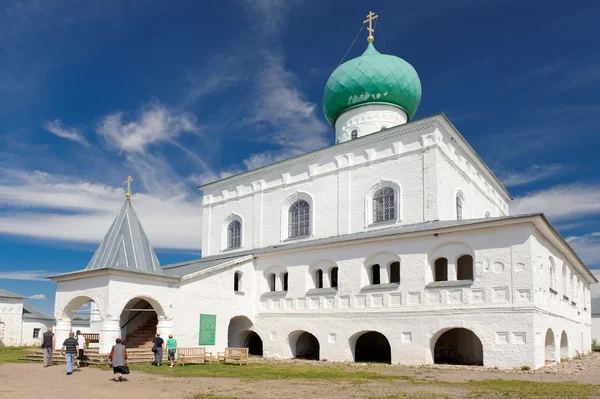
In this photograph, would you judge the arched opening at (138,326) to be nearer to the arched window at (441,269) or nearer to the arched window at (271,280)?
the arched window at (271,280)

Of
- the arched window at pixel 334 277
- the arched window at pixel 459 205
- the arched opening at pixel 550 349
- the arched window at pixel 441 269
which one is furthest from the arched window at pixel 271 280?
the arched opening at pixel 550 349

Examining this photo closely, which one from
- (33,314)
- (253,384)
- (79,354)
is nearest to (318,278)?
(79,354)

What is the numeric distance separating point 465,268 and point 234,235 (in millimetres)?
11092

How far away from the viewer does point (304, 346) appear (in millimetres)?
21125

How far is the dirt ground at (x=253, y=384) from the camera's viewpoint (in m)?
10.0

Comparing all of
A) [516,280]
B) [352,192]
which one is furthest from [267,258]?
[516,280]

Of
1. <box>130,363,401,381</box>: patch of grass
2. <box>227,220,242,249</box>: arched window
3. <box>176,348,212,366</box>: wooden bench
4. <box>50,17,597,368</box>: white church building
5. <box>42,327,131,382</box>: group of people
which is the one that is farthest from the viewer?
<box>227,220,242,249</box>: arched window

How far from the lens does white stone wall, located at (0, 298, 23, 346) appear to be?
3219cm

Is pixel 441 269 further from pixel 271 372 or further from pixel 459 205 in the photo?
pixel 271 372

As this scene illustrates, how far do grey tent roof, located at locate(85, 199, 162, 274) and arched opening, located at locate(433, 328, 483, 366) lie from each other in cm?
985

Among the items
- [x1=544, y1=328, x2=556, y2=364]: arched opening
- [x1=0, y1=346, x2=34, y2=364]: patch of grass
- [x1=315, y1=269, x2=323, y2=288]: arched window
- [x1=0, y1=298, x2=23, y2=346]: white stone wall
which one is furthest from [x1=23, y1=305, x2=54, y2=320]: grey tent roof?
[x1=544, y1=328, x2=556, y2=364]: arched opening

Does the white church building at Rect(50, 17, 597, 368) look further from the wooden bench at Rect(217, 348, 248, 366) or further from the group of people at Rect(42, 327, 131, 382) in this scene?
the wooden bench at Rect(217, 348, 248, 366)

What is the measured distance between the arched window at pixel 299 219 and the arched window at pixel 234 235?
10.1 ft

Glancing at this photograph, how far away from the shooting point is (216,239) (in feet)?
86.7
